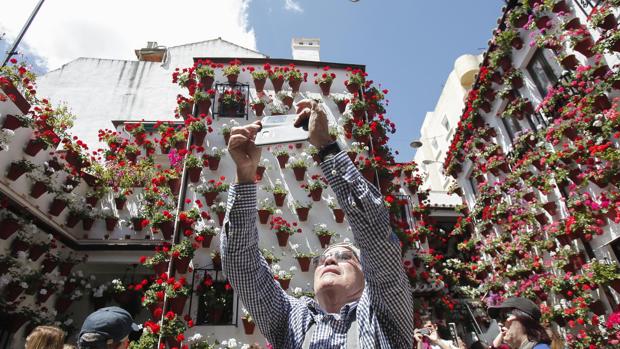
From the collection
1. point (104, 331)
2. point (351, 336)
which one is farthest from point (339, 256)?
point (104, 331)

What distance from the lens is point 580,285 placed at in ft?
23.7

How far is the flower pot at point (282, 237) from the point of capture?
8.29 meters

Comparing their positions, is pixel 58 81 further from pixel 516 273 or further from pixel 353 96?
pixel 516 273

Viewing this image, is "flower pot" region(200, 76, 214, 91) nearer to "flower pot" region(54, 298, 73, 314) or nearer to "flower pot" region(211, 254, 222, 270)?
"flower pot" region(211, 254, 222, 270)

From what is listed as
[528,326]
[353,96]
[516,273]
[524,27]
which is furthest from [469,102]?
[528,326]

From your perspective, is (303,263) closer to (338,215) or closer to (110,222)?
(338,215)

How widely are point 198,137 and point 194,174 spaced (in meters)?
1.06

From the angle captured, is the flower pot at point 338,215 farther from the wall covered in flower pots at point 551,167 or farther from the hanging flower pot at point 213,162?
the wall covered in flower pots at point 551,167

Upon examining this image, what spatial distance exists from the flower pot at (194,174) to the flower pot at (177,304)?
9.25 ft

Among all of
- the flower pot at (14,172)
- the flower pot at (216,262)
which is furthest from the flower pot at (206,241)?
the flower pot at (14,172)

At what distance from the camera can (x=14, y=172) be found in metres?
7.41

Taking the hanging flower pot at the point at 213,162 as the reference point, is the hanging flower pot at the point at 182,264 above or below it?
below

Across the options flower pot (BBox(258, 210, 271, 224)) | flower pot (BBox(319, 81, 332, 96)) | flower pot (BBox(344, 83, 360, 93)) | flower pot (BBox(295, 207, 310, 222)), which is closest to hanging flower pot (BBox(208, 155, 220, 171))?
flower pot (BBox(258, 210, 271, 224))

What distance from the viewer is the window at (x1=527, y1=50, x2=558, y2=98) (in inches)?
348
